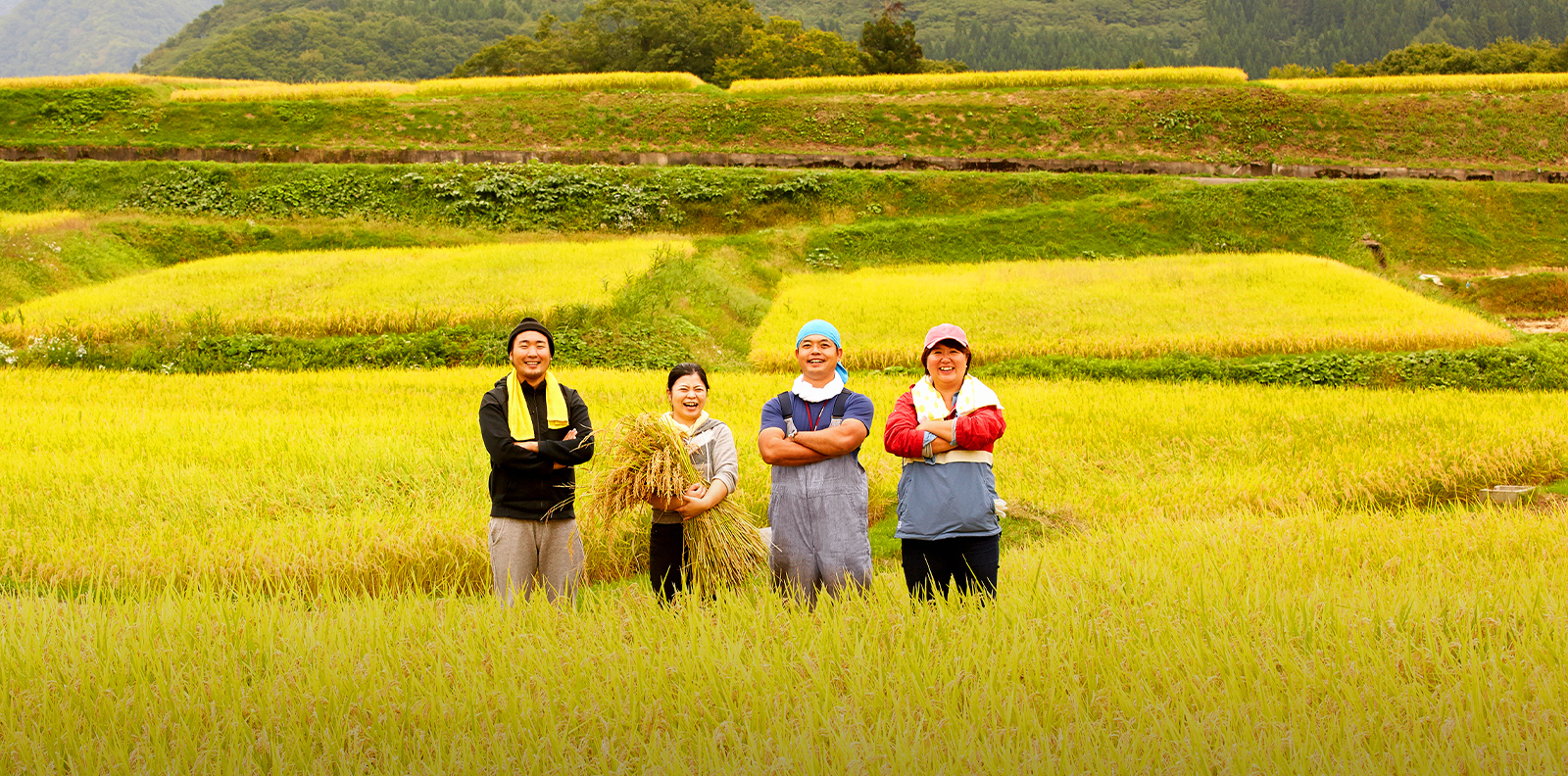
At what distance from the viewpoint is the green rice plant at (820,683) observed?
→ 2.30m

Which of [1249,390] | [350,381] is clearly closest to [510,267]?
[350,381]

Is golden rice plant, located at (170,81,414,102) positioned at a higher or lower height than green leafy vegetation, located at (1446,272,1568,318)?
higher

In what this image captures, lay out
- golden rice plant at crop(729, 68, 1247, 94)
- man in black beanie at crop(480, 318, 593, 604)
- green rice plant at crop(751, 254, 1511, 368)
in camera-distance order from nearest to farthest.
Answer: man in black beanie at crop(480, 318, 593, 604)
green rice plant at crop(751, 254, 1511, 368)
golden rice plant at crop(729, 68, 1247, 94)

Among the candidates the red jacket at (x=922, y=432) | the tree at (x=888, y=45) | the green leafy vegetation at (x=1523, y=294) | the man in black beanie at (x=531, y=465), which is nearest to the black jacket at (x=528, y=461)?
the man in black beanie at (x=531, y=465)

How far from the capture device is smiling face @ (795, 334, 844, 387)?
4484 mm

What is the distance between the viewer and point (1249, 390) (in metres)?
11.9

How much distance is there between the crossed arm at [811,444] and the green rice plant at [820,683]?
32.1 inches

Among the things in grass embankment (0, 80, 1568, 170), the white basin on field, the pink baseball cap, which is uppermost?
grass embankment (0, 80, 1568, 170)

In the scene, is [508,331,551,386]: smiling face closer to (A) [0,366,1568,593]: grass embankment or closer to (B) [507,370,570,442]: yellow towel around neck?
(B) [507,370,570,442]: yellow towel around neck

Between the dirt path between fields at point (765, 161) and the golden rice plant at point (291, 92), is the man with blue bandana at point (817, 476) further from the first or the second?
the golden rice plant at point (291, 92)

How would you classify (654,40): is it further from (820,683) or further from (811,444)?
(820,683)

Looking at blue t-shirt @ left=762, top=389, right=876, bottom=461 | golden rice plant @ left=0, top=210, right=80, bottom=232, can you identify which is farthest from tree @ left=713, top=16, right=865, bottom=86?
blue t-shirt @ left=762, top=389, right=876, bottom=461

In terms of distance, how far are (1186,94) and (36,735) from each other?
36432mm

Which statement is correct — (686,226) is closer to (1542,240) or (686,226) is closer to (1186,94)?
(1186,94)
